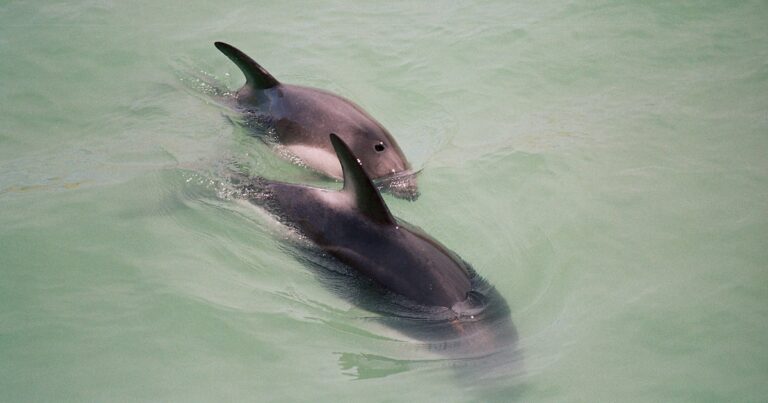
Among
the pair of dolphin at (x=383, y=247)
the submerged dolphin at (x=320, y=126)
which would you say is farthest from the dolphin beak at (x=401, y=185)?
the pair of dolphin at (x=383, y=247)

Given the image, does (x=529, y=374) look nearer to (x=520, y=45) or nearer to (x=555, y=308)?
(x=555, y=308)

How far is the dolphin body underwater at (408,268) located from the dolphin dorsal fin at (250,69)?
2.42 meters

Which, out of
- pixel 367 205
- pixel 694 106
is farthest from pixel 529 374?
pixel 694 106

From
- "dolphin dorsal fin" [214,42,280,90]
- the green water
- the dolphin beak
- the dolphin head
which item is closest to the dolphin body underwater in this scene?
the green water

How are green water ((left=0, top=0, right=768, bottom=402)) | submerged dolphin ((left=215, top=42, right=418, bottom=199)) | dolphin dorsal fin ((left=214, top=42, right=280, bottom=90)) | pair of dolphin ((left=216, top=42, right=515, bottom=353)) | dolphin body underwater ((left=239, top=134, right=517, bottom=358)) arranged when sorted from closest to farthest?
1. green water ((left=0, top=0, right=768, bottom=402))
2. dolphin body underwater ((left=239, top=134, right=517, bottom=358))
3. pair of dolphin ((left=216, top=42, right=515, bottom=353))
4. submerged dolphin ((left=215, top=42, right=418, bottom=199))
5. dolphin dorsal fin ((left=214, top=42, right=280, bottom=90))

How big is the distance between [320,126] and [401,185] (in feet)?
3.48

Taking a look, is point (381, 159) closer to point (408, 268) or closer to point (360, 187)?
point (360, 187)

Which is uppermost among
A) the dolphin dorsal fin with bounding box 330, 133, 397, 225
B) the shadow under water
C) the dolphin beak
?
the dolphin dorsal fin with bounding box 330, 133, 397, 225

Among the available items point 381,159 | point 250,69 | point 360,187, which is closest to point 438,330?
point 360,187

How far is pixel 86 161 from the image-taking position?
6688 millimetres

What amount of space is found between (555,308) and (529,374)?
2.60 ft

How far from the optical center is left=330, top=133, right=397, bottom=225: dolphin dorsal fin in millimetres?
4727

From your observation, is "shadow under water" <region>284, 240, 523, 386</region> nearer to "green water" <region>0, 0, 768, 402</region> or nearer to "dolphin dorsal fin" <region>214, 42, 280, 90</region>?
"green water" <region>0, 0, 768, 402</region>

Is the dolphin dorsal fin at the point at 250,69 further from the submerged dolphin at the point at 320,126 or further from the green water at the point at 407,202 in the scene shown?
the green water at the point at 407,202
